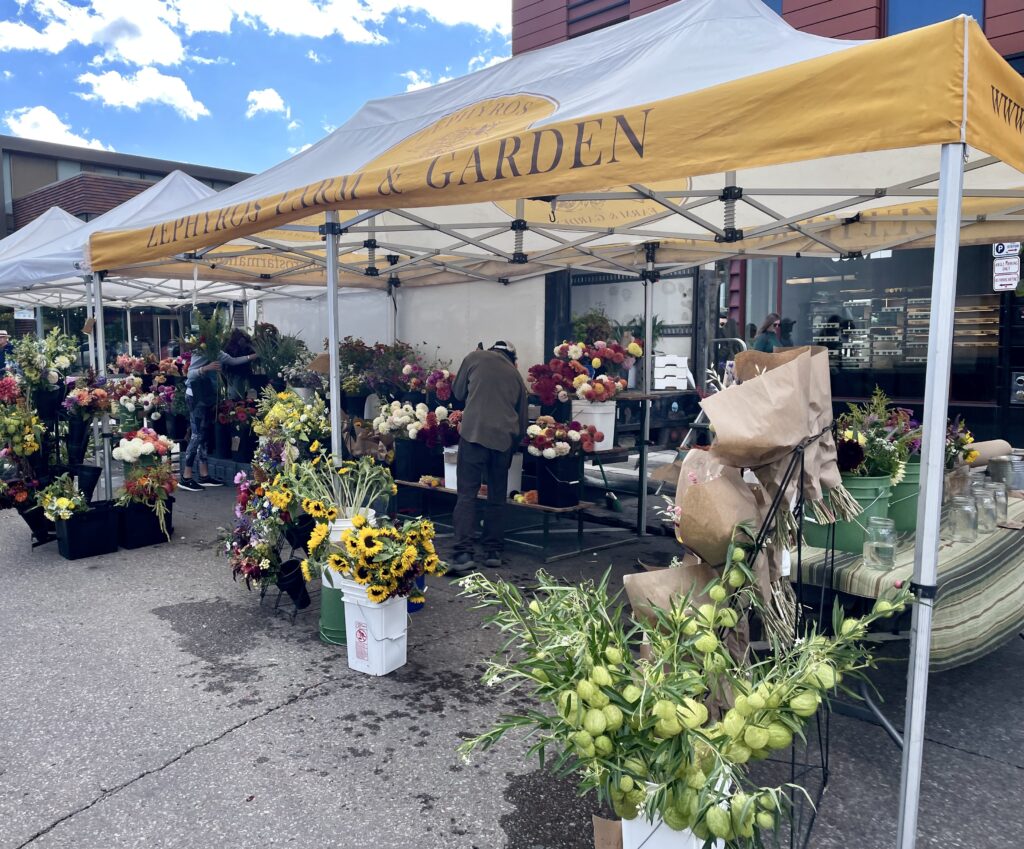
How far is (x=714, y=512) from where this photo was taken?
2.07 meters

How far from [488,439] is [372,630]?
2107mm

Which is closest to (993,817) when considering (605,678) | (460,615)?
(605,678)

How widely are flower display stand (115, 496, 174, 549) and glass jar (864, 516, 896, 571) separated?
558 centimetres

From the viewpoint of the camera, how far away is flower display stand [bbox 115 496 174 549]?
20.6 ft

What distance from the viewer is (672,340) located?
23.7 ft

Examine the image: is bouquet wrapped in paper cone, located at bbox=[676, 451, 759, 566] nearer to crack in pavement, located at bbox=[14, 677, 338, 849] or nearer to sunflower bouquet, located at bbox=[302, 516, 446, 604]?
sunflower bouquet, located at bbox=[302, 516, 446, 604]

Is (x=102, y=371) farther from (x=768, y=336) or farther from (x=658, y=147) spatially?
(x=768, y=336)

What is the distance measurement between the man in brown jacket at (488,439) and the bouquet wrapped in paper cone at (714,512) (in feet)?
11.4

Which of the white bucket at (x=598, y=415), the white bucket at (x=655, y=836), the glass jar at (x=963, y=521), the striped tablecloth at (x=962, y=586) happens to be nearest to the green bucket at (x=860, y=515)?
the striped tablecloth at (x=962, y=586)

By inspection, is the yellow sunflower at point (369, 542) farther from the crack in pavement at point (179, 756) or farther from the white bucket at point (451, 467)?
the white bucket at point (451, 467)

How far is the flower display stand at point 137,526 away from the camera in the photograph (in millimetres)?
6266

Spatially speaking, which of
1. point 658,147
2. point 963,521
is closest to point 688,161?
point 658,147

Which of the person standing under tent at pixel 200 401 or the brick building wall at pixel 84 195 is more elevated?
the brick building wall at pixel 84 195

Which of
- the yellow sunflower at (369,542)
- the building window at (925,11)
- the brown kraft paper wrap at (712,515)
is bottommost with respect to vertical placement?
the yellow sunflower at (369,542)
